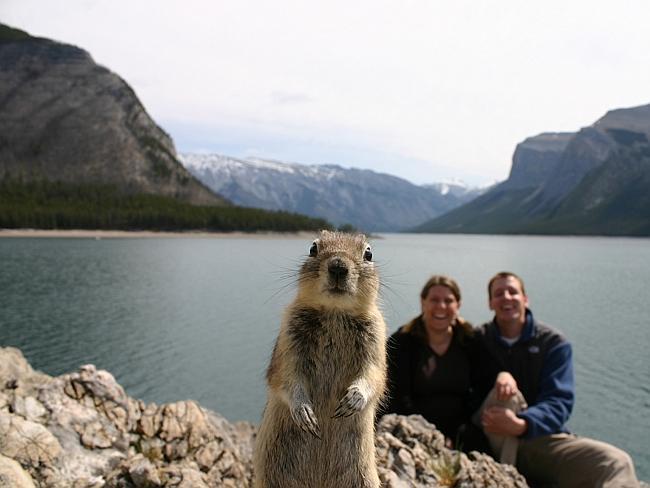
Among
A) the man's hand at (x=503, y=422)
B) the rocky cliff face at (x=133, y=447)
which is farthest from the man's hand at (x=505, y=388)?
the rocky cliff face at (x=133, y=447)

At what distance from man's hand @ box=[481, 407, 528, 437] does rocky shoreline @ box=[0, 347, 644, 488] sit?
517mm

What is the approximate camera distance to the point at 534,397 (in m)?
9.06

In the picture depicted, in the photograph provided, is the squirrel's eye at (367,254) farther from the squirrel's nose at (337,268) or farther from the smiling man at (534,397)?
the smiling man at (534,397)

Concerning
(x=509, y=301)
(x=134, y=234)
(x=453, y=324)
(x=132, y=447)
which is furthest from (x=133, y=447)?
(x=134, y=234)

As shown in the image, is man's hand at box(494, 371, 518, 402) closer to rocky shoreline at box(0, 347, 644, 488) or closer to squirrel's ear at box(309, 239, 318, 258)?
rocky shoreline at box(0, 347, 644, 488)

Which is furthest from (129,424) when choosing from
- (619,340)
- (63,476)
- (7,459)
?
(619,340)

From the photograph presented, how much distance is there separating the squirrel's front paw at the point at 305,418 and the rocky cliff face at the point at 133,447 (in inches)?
103

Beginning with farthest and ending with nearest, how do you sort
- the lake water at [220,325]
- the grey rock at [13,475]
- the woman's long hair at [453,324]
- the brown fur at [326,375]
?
the lake water at [220,325] < the woman's long hair at [453,324] < the grey rock at [13,475] < the brown fur at [326,375]

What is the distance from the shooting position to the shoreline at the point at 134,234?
5463 inches

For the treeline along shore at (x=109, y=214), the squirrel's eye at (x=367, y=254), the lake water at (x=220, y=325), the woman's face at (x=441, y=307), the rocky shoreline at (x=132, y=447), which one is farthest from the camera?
the treeline along shore at (x=109, y=214)

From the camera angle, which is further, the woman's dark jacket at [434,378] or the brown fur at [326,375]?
the woman's dark jacket at [434,378]

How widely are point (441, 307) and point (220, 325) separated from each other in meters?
31.0

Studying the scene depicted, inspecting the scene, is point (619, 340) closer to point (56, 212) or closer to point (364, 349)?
point (364, 349)

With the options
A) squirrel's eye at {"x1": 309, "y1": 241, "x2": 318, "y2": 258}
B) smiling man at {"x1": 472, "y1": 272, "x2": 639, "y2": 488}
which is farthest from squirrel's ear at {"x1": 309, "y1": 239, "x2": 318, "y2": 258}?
smiling man at {"x1": 472, "y1": 272, "x2": 639, "y2": 488}
